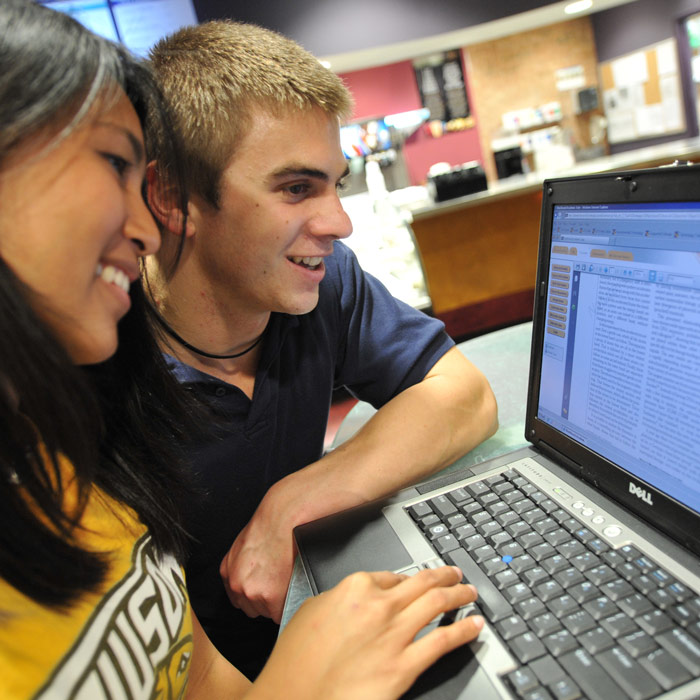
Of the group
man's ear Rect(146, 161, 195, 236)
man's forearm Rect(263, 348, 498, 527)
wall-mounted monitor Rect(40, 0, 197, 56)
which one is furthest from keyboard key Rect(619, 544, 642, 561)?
wall-mounted monitor Rect(40, 0, 197, 56)

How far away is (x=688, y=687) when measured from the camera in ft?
1.25

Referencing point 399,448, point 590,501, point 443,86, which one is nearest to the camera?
point 590,501

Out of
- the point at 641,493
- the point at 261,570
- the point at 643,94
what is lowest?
the point at 261,570

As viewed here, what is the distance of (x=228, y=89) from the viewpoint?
85cm

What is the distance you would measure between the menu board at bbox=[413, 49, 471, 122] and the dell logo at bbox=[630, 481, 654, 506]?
6.76m

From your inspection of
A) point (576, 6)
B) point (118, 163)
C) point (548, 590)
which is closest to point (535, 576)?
point (548, 590)

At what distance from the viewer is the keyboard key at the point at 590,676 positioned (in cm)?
39

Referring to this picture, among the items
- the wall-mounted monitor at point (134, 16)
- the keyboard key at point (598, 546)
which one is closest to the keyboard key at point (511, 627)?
the keyboard key at point (598, 546)

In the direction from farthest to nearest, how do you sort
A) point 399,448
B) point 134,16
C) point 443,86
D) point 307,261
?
point 443,86 → point 134,16 → point 307,261 → point 399,448

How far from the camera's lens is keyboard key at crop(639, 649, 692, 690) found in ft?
1.27

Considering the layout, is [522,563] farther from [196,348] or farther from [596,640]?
[196,348]

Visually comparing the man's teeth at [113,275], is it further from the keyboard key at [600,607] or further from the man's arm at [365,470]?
the keyboard key at [600,607]

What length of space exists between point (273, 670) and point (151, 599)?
16 cm

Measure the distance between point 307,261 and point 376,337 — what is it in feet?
0.71
